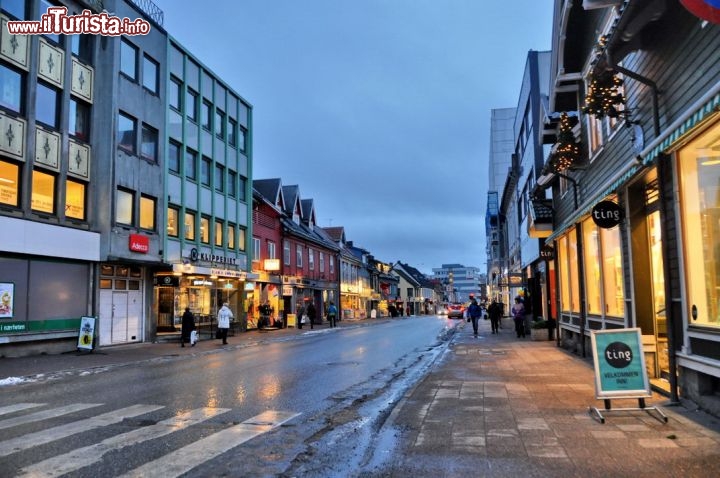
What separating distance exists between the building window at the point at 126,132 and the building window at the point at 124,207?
1.69 m

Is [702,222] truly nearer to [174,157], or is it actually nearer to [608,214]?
[608,214]

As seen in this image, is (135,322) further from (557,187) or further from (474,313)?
(557,187)

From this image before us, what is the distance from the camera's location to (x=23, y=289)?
18.1 metres

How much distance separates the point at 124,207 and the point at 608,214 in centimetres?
1851

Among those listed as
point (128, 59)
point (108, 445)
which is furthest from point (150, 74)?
point (108, 445)

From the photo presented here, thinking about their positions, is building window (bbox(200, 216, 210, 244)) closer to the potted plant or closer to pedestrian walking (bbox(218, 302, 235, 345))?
pedestrian walking (bbox(218, 302, 235, 345))

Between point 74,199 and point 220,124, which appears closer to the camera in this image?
point 74,199

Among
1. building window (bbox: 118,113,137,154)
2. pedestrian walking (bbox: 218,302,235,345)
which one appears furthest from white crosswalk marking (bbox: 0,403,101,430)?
building window (bbox: 118,113,137,154)

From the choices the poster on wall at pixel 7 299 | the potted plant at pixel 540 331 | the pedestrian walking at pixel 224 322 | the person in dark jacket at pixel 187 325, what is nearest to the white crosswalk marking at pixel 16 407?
the poster on wall at pixel 7 299

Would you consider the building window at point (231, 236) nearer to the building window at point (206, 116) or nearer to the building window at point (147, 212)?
the building window at point (206, 116)

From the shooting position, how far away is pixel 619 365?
779 centimetres

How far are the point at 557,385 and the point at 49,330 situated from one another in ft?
52.5

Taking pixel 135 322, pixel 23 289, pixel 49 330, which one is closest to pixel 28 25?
pixel 23 289

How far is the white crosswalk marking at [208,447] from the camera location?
580cm
